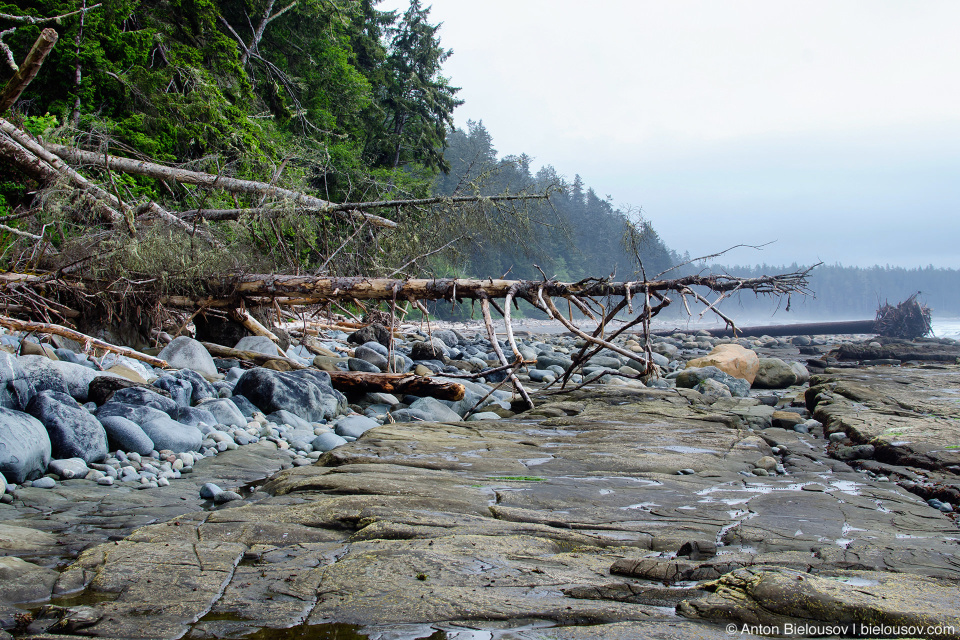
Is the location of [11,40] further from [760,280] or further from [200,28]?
[760,280]

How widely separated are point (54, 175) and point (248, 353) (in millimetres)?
3384

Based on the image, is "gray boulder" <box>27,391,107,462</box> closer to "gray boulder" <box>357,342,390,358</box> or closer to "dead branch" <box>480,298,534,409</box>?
"dead branch" <box>480,298,534,409</box>

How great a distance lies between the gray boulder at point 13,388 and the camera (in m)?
3.71

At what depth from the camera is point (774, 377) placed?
9734 millimetres

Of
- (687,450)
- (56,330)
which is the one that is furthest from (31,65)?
(687,450)

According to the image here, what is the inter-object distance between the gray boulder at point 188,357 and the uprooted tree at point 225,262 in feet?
3.03

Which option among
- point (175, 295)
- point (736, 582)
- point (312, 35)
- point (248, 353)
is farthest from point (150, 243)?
point (312, 35)

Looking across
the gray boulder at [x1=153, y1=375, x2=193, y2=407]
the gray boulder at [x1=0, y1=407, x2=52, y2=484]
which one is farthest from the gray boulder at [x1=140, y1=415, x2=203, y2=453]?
the gray boulder at [x1=153, y1=375, x2=193, y2=407]

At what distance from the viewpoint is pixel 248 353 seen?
7.29 metres

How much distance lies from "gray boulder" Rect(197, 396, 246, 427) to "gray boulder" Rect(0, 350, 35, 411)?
1173 mm

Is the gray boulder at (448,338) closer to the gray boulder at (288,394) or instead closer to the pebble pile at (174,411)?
the pebble pile at (174,411)

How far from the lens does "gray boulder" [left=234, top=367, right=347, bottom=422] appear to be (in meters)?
5.30

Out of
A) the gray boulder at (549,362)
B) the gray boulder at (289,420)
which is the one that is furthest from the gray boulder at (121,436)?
the gray boulder at (549,362)

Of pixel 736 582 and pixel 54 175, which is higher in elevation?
pixel 54 175
